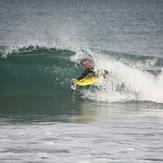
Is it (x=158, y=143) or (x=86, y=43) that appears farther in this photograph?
(x=86, y=43)

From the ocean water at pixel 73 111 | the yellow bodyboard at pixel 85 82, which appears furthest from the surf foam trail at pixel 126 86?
the yellow bodyboard at pixel 85 82

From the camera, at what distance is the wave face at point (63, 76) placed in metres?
19.6

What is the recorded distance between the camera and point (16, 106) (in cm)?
1764

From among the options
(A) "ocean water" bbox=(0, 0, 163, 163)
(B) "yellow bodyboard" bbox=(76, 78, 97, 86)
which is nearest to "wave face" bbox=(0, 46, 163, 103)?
(A) "ocean water" bbox=(0, 0, 163, 163)

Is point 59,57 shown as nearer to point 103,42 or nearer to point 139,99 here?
point 139,99

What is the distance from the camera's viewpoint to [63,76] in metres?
23.3

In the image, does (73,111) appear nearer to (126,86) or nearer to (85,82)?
(85,82)

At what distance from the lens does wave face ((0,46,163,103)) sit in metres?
19.6

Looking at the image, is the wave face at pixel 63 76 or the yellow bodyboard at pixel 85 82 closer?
the yellow bodyboard at pixel 85 82

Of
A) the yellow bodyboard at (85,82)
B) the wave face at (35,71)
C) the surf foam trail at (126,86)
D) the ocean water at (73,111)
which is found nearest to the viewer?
the ocean water at (73,111)

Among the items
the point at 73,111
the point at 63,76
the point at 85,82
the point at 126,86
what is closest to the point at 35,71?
the point at 63,76

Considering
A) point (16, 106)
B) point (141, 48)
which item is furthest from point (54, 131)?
point (141, 48)

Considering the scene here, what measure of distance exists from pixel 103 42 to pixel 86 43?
2.09m

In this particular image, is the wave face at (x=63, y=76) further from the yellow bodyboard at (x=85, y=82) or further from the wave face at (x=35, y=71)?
the yellow bodyboard at (x=85, y=82)
